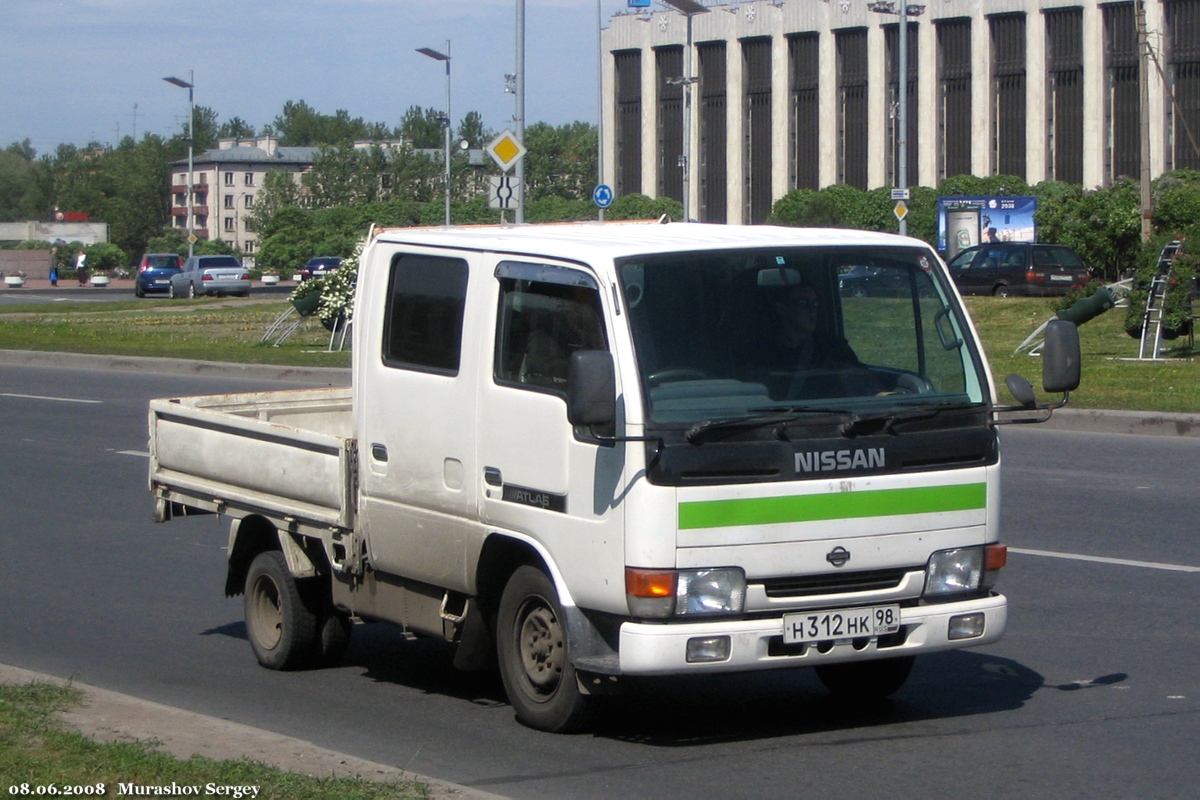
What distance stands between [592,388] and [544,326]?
0.72 m

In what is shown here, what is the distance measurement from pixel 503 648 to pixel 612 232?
65.6 inches

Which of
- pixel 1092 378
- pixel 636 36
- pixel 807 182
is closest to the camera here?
pixel 1092 378

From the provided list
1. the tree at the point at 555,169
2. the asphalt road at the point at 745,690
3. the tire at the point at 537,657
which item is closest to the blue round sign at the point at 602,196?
the asphalt road at the point at 745,690

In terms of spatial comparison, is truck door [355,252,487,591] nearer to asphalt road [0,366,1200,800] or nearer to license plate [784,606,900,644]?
asphalt road [0,366,1200,800]

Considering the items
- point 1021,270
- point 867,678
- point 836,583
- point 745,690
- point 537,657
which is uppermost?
point 1021,270

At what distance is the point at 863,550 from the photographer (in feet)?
19.6

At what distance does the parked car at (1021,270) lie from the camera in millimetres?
39281

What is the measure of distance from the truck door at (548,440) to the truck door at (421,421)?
6.0 inches

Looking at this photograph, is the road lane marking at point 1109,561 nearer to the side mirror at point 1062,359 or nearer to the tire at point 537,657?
the side mirror at point 1062,359

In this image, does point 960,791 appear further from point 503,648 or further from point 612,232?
point 612,232

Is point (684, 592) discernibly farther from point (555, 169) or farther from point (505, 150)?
point (555, 169)

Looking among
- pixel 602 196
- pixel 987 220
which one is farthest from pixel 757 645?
pixel 987 220

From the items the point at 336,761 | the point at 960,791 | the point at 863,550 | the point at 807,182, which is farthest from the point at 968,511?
the point at 807,182

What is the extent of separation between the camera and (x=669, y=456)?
5.73 m
